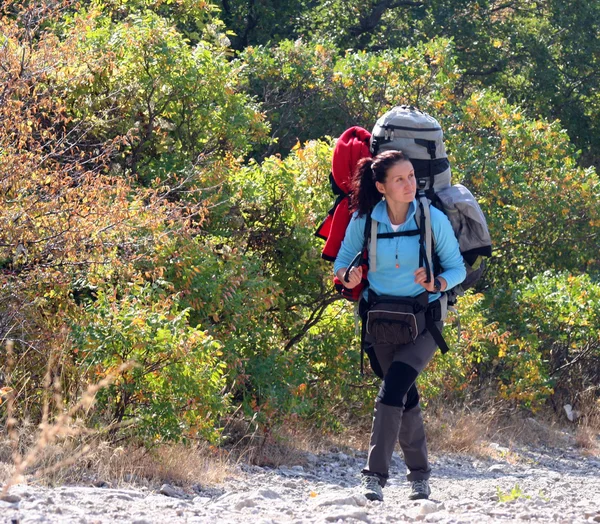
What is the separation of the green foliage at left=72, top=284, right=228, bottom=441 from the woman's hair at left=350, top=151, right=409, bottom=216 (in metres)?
1.24

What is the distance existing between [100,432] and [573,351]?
731 cm

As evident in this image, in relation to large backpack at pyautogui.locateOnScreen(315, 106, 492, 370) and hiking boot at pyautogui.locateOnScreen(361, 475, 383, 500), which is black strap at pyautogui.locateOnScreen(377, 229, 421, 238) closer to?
large backpack at pyautogui.locateOnScreen(315, 106, 492, 370)

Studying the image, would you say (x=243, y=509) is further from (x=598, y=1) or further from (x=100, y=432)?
(x=598, y=1)

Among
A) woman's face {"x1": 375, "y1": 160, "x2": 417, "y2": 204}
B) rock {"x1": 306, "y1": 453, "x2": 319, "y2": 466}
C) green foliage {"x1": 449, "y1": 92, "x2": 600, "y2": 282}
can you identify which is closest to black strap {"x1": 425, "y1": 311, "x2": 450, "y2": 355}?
woman's face {"x1": 375, "y1": 160, "x2": 417, "y2": 204}

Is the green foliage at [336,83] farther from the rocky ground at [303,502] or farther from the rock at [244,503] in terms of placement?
the rock at [244,503]

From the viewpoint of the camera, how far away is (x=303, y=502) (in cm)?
530

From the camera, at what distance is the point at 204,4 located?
10.6 meters

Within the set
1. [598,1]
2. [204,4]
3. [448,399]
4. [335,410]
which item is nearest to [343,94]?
[204,4]

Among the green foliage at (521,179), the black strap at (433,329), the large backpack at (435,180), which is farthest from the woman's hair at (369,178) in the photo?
the green foliage at (521,179)

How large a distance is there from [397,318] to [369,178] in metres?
0.75

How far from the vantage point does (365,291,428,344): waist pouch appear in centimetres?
511

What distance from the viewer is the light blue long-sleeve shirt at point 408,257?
5.15 m

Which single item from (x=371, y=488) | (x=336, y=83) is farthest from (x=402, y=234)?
(x=336, y=83)

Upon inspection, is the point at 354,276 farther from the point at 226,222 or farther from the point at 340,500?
the point at 226,222
